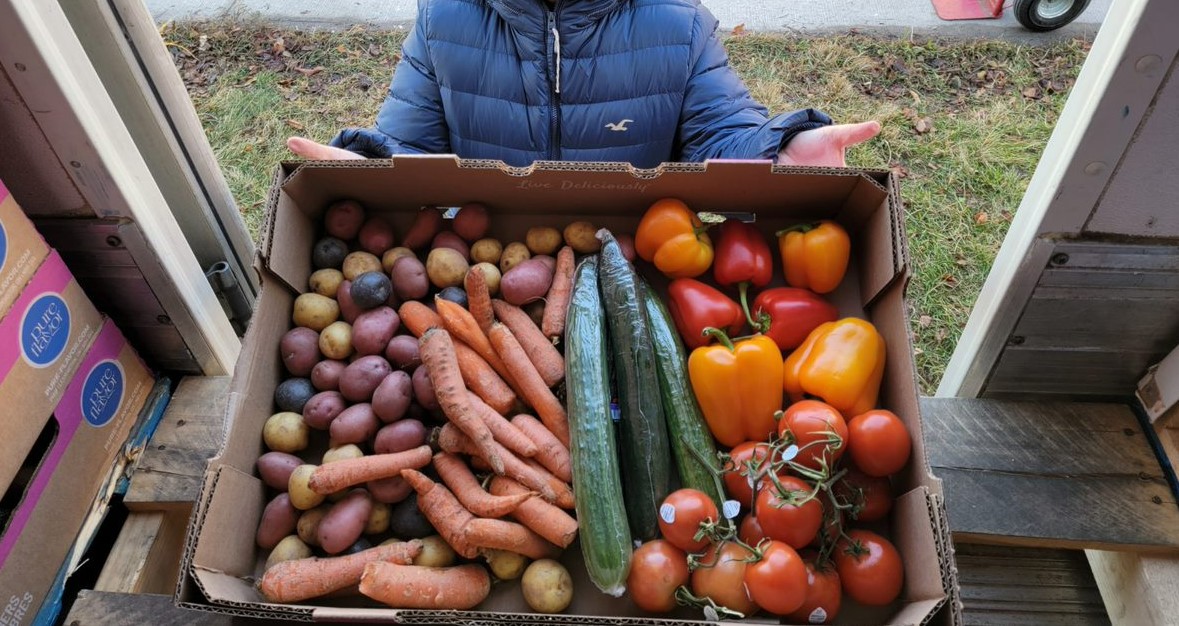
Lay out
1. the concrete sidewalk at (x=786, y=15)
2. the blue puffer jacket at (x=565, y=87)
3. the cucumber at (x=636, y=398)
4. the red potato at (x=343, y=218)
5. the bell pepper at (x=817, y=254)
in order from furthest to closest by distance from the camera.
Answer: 1. the concrete sidewalk at (x=786, y=15)
2. the blue puffer jacket at (x=565, y=87)
3. the red potato at (x=343, y=218)
4. the bell pepper at (x=817, y=254)
5. the cucumber at (x=636, y=398)

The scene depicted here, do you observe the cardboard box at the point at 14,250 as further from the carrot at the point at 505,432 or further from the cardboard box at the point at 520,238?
the carrot at the point at 505,432

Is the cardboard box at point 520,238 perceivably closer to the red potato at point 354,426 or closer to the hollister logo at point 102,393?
the red potato at point 354,426

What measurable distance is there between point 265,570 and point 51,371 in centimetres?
61

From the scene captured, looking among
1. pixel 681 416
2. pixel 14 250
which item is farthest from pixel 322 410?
pixel 681 416

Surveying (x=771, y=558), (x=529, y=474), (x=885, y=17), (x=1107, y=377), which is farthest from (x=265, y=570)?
(x=885, y=17)

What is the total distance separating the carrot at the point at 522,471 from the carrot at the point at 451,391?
23 millimetres

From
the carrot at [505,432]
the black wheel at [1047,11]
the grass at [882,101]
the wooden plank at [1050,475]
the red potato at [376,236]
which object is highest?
the red potato at [376,236]

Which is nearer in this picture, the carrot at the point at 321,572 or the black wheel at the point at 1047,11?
the carrot at the point at 321,572

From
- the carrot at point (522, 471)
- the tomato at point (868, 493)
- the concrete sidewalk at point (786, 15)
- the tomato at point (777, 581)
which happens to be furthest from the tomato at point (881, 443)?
the concrete sidewalk at point (786, 15)

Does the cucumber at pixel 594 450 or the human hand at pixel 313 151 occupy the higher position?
the human hand at pixel 313 151

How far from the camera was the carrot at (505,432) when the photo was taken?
1.61m

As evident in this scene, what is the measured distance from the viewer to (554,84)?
206 cm

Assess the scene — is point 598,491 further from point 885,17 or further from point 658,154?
point 885,17

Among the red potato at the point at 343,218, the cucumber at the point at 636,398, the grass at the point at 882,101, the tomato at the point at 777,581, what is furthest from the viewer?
the grass at the point at 882,101
